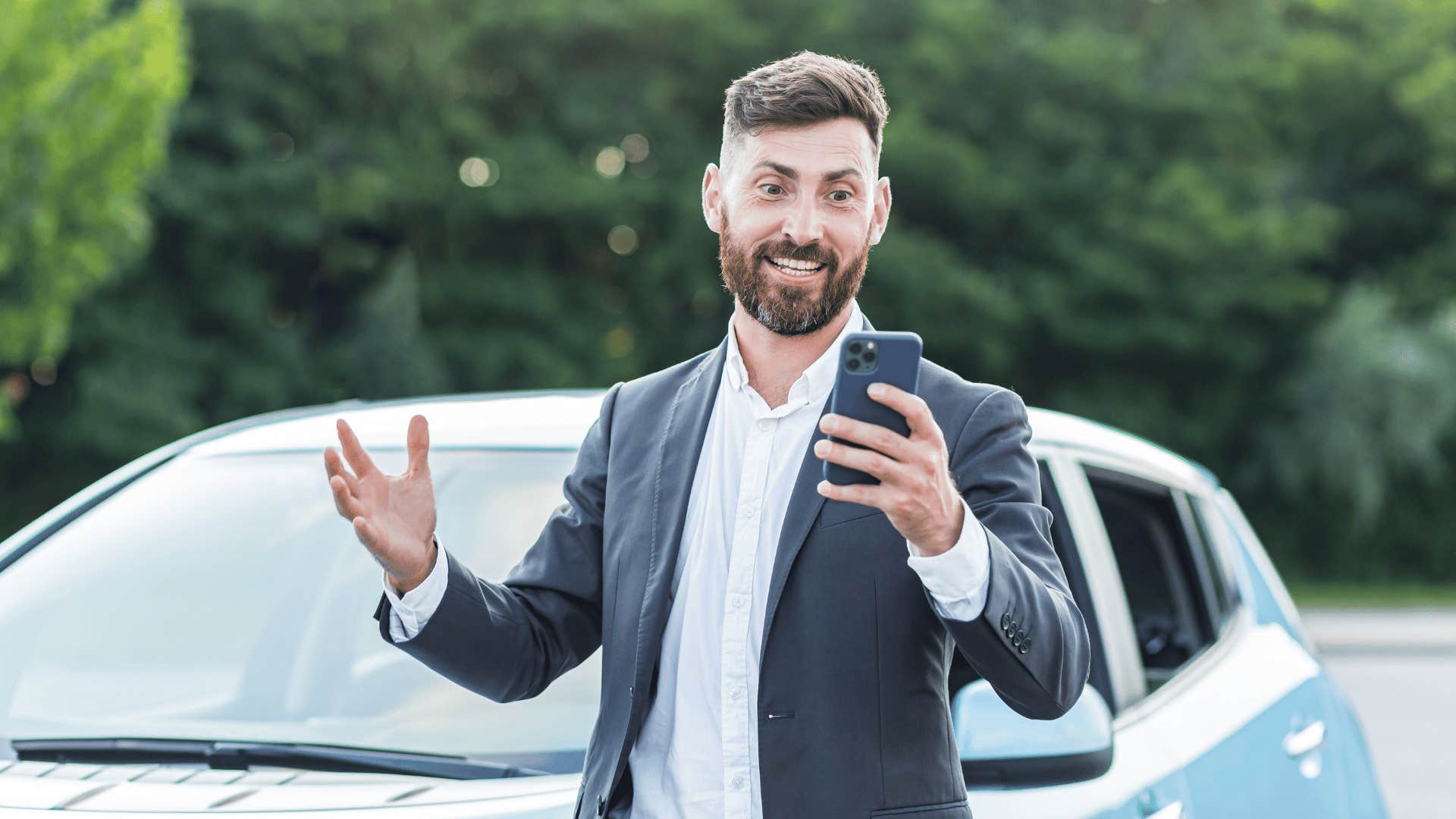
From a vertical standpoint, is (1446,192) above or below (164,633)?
above

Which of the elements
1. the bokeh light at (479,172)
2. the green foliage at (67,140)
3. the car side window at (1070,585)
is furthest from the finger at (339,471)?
the bokeh light at (479,172)

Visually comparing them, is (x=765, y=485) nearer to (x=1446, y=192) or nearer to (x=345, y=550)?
(x=345, y=550)

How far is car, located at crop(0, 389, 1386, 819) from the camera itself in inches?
85.9

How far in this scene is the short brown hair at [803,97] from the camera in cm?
184

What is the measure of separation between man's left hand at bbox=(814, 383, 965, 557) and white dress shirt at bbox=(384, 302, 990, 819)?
7.4 inches

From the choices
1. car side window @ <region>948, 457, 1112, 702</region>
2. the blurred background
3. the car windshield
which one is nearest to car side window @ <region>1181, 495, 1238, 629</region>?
car side window @ <region>948, 457, 1112, 702</region>

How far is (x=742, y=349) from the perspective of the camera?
191 cm

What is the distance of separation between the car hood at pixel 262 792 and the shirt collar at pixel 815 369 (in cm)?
61

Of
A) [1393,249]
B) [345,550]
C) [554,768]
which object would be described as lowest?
[554,768]

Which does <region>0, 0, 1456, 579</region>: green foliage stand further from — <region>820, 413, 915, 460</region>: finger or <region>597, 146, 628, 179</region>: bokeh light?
<region>820, 413, 915, 460</region>: finger

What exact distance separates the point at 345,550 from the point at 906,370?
1573 millimetres

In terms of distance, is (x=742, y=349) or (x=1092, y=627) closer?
(x=742, y=349)

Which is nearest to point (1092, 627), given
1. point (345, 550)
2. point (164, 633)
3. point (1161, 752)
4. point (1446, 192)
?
point (1161, 752)

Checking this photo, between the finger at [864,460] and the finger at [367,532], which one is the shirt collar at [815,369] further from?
the finger at [367,532]
